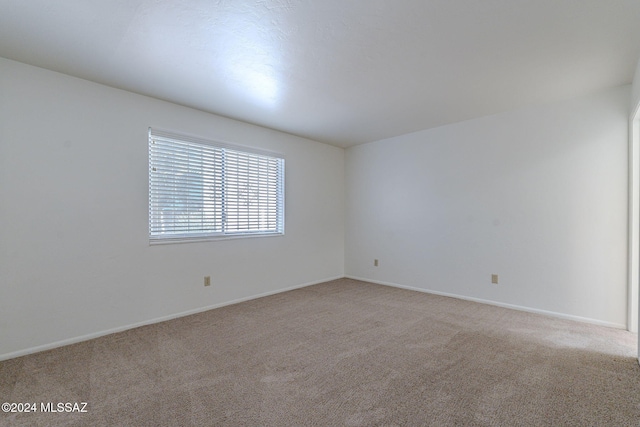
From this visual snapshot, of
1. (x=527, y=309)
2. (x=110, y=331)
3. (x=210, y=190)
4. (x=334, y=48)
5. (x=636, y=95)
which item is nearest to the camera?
(x=334, y=48)

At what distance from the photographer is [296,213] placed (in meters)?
4.69

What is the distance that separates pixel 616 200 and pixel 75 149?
5200 millimetres

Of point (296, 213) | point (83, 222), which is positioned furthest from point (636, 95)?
point (83, 222)

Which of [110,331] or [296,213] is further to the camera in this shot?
[296,213]

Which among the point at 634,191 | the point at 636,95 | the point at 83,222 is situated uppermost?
the point at 636,95

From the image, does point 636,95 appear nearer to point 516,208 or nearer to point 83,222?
point 516,208

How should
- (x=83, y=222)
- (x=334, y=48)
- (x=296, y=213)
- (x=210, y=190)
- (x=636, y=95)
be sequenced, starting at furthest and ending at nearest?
(x=296, y=213)
(x=210, y=190)
(x=83, y=222)
(x=636, y=95)
(x=334, y=48)

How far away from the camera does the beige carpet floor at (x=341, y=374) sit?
167 cm

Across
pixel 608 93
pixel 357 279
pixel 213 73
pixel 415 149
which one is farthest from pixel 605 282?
pixel 213 73

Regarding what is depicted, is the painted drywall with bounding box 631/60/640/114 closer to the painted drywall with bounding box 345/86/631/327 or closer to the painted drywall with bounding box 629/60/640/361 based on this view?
the painted drywall with bounding box 629/60/640/361

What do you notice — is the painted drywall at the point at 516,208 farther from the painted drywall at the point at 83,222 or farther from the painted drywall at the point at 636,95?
the painted drywall at the point at 83,222

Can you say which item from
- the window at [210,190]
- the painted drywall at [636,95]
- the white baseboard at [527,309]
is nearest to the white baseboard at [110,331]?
the window at [210,190]

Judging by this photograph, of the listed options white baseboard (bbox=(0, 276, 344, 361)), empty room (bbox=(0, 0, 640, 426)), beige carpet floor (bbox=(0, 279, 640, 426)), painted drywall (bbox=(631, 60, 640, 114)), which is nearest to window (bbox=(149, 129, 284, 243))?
empty room (bbox=(0, 0, 640, 426))

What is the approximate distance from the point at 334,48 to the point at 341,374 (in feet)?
7.73
